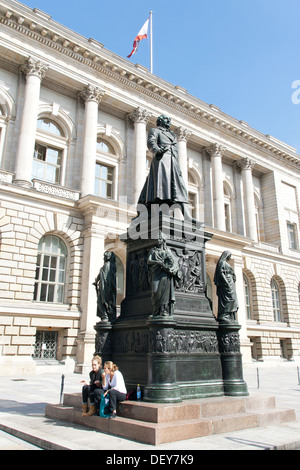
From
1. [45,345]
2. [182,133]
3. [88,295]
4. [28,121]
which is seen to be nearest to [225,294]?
[88,295]

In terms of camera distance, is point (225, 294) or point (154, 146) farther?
point (154, 146)

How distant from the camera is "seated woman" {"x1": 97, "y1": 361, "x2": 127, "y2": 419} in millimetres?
6660

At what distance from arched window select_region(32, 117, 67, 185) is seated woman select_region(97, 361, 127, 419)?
21441mm

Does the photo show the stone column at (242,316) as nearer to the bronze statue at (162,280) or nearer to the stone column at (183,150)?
the stone column at (183,150)

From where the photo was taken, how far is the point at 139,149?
30875 mm

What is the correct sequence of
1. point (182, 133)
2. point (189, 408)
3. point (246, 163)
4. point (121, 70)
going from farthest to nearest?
point (246, 163), point (182, 133), point (121, 70), point (189, 408)

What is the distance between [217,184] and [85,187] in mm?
14545

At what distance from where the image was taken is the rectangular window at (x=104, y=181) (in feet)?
98.6

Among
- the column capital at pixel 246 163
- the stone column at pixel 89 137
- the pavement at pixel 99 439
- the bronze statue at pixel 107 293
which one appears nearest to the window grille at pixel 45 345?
the stone column at pixel 89 137

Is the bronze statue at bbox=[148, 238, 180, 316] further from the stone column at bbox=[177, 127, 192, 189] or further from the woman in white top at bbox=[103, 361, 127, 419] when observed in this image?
the stone column at bbox=[177, 127, 192, 189]

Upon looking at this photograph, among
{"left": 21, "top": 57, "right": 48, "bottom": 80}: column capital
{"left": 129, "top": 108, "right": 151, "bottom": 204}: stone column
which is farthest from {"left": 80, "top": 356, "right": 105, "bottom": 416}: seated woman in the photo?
{"left": 21, "top": 57, "right": 48, "bottom": 80}: column capital

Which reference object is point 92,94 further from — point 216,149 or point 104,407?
point 104,407

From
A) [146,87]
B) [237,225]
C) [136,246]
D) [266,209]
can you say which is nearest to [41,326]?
[136,246]
